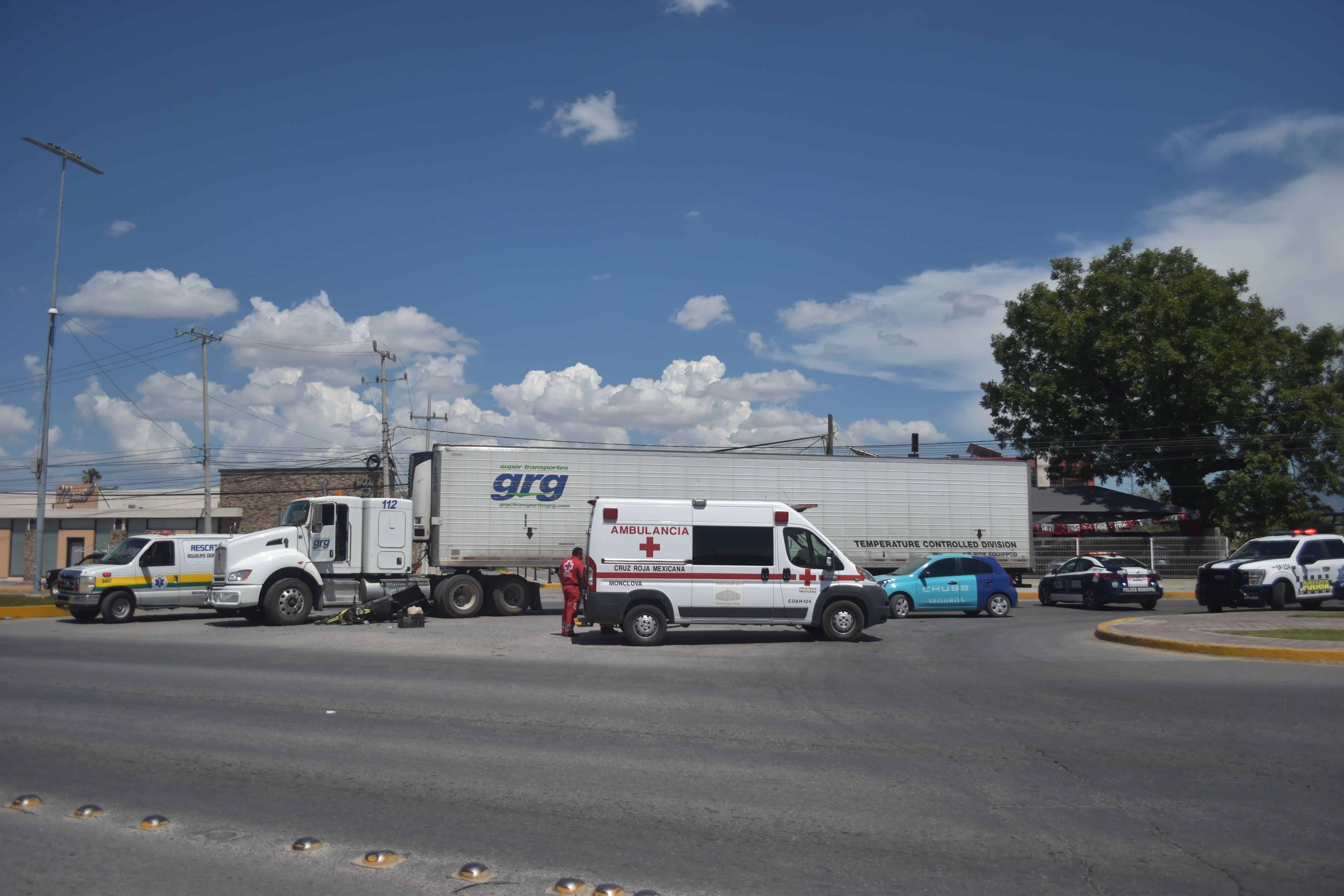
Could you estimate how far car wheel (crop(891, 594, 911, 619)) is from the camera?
21.8 m

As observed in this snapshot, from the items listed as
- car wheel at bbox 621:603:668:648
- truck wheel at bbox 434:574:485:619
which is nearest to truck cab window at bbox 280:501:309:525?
truck wheel at bbox 434:574:485:619

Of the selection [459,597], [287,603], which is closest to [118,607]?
[287,603]

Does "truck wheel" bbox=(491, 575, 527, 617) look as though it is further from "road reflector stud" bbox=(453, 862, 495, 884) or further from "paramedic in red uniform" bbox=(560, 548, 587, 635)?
"road reflector stud" bbox=(453, 862, 495, 884)

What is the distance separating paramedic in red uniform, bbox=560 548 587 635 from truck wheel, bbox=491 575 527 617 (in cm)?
505

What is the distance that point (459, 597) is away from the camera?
21.9 meters

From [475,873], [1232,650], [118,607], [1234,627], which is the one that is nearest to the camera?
[475,873]

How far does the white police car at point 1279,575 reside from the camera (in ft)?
69.3

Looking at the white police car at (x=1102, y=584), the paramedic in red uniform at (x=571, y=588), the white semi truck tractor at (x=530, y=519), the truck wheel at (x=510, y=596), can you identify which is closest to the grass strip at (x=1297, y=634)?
the white semi truck tractor at (x=530, y=519)

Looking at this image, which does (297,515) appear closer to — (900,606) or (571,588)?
(571,588)

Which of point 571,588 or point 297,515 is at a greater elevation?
point 297,515

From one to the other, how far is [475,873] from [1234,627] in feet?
52.6

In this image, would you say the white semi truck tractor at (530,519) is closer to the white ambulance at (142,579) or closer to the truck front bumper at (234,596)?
the truck front bumper at (234,596)

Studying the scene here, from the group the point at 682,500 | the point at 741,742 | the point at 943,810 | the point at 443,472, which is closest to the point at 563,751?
the point at 741,742

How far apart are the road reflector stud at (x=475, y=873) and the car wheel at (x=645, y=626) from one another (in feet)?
34.7
